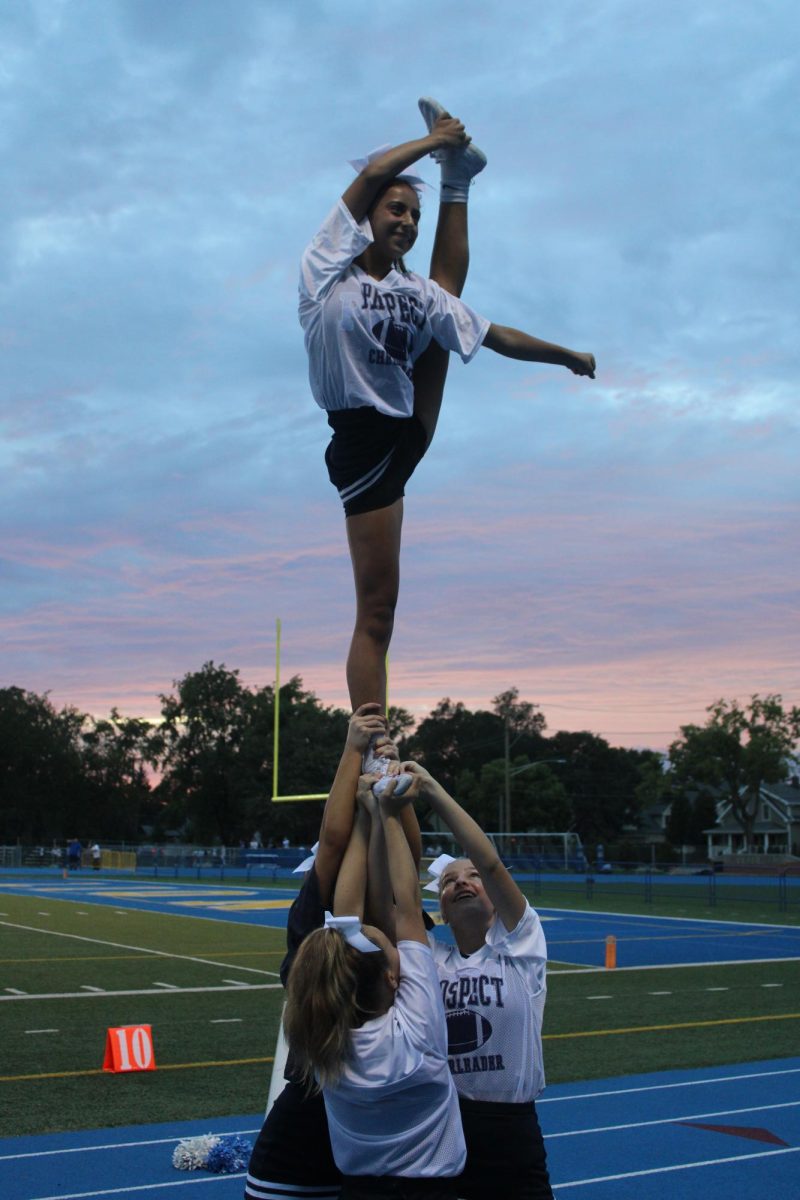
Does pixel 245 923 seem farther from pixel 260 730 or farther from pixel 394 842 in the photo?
pixel 260 730

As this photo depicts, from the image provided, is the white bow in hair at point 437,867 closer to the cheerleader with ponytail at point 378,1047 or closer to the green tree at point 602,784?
the cheerleader with ponytail at point 378,1047

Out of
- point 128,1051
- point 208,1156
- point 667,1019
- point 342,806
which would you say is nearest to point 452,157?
point 342,806

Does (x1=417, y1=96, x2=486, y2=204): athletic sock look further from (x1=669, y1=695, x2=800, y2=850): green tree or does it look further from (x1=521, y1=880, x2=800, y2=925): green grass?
(x1=669, y1=695, x2=800, y2=850): green tree

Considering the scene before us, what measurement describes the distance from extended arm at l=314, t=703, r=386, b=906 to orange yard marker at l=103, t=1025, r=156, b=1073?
7.88 meters

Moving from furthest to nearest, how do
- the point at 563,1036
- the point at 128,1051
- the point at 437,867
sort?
the point at 563,1036, the point at 128,1051, the point at 437,867

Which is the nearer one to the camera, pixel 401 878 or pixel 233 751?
pixel 401 878

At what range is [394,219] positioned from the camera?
320cm

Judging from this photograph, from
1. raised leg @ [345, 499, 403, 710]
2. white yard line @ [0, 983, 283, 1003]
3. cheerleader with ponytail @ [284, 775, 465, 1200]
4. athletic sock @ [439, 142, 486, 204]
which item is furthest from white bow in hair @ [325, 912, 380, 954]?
white yard line @ [0, 983, 283, 1003]

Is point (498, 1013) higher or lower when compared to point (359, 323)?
lower

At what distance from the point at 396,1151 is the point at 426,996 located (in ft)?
1.12

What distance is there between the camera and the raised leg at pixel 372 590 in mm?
3256

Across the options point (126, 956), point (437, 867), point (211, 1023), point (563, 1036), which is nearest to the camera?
point (437, 867)

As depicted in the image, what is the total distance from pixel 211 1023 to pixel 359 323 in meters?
11.0

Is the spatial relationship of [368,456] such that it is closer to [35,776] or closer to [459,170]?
[459,170]
